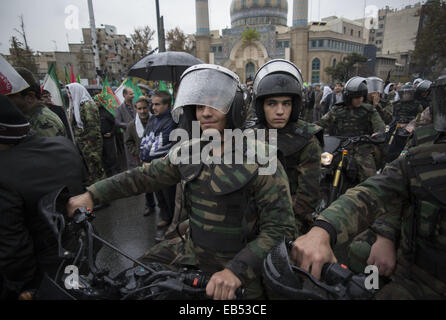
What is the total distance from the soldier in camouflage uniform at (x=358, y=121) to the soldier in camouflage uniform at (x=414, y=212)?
107 inches

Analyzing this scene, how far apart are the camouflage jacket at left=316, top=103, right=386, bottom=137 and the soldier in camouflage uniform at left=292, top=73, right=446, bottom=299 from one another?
119 inches

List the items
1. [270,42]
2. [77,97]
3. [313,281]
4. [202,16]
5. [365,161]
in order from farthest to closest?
[202,16]
[270,42]
[77,97]
[365,161]
[313,281]

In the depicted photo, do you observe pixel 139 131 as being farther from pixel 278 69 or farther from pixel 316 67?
pixel 316 67

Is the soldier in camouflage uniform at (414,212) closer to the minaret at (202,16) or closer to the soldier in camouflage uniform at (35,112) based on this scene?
the soldier in camouflage uniform at (35,112)

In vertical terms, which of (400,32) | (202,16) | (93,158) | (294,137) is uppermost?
(202,16)

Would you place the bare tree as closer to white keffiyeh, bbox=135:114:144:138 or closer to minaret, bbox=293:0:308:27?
white keffiyeh, bbox=135:114:144:138

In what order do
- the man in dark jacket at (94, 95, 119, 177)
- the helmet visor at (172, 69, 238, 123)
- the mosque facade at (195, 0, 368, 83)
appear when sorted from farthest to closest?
the mosque facade at (195, 0, 368, 83) < the man in dark jacket at (94, 95, 119, 177) < the helmet visor at (172, 69, 238, 123)

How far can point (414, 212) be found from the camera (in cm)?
137

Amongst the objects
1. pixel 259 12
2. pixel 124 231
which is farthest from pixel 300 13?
pixel 124 231

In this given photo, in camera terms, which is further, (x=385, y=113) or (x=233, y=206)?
(x=385, y=113)

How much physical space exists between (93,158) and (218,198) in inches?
176

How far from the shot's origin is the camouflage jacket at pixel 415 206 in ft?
4.07

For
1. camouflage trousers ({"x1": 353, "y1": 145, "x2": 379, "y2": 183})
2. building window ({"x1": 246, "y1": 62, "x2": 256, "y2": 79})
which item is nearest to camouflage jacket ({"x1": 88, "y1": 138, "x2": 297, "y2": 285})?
camouflage trousers ({"x1": 353, "y1": 145, "x2": 379, "y2": 183})

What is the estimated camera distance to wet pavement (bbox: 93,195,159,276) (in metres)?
3.41
